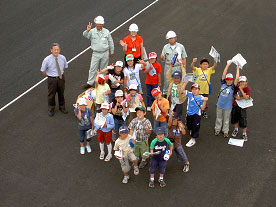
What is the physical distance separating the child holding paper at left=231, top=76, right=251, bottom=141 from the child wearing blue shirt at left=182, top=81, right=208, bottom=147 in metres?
1.09

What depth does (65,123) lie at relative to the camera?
13.4 metres

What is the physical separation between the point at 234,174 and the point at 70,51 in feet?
29.6

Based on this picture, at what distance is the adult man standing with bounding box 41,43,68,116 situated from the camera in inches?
515

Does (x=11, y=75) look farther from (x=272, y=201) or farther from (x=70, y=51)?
(x=272, y=201)

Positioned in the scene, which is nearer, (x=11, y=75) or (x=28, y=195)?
(x=28, y=195)

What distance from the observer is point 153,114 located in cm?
1177

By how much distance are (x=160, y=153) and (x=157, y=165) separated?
0.53m

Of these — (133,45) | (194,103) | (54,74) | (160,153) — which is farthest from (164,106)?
(54,74)

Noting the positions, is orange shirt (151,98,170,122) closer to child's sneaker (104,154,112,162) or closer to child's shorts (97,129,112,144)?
child's shorts (97,129,112,144)

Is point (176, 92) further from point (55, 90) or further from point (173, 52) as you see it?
point (55, 90)

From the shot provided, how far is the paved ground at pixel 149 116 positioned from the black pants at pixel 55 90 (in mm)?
398

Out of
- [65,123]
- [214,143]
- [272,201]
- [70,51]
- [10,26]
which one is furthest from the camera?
[10,26]

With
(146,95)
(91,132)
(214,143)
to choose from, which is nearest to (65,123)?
(91,132)

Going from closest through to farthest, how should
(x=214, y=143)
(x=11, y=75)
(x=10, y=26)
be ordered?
(x=214, y=143) < (x=11, y=75) < (x=10, y=26)
